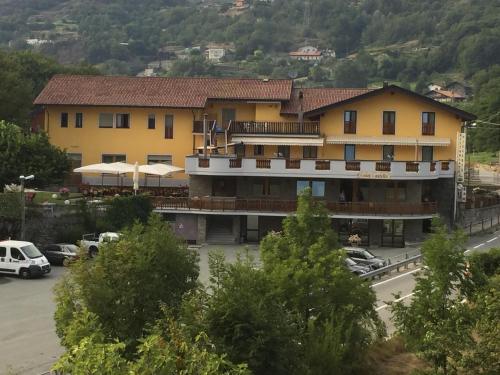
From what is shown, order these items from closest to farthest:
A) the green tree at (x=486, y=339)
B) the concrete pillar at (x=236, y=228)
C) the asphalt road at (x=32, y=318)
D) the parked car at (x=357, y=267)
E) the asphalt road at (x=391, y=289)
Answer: the green tree at (x=486, y=339)
the asphalt road at (x=32, y=318)
the asphalt road at (x=391, y=289)
the parked car at (x=357, y=267)
the concrete pillar at (x=236, y=228)

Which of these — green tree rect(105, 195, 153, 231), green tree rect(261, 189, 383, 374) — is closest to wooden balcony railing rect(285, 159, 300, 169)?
green tree rect(105, 195, 153, 231)

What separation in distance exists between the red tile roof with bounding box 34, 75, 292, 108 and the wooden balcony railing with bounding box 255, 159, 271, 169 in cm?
753

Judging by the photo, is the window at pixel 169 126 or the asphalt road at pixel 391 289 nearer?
the asphalt road at pixel 391 289

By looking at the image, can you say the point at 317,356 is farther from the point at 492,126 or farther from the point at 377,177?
the point at 492,126

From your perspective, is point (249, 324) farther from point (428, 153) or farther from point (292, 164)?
point (428, 153)

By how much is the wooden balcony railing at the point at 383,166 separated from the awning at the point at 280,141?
17.6 ft

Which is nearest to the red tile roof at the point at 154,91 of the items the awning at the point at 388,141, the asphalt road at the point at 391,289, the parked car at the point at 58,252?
the awning at the point at 388,141

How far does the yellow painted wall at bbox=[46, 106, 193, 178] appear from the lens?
181 ft

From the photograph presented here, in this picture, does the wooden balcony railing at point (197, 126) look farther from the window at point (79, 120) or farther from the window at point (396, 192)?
the window at point (396, 192)

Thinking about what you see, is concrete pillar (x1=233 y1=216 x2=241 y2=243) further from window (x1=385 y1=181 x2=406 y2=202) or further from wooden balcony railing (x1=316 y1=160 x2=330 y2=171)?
window (x1=385 y1=181 x2=406 y2=202)

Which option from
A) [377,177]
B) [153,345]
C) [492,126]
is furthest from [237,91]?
[492,126]

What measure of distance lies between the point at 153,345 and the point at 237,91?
44.0 meters

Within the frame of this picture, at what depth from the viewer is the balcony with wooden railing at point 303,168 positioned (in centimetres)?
4722

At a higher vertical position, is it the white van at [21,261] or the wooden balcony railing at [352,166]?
the wooden balcony railing at [352,166]
